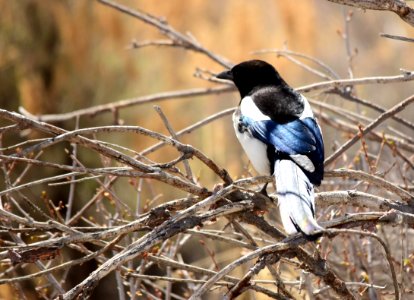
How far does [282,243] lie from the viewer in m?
2.29

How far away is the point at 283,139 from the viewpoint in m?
3.03

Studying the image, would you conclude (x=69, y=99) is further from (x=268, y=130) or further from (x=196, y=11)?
(x=268, y=130)

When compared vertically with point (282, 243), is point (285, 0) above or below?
above

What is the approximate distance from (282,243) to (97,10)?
15.1 feet

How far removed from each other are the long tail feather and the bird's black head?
91 centimetres

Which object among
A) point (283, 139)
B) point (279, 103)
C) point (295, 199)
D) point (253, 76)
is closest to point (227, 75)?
point (253, 76)

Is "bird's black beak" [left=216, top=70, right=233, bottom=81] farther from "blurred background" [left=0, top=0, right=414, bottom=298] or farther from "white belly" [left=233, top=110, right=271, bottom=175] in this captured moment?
"blurred background" [left=0, top=0, right=414, bottom=298]

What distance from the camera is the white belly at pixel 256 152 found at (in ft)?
10.1

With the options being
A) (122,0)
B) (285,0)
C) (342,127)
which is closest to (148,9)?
(122,0)

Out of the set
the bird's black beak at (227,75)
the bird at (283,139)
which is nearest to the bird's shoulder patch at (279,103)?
the bird at (283,139)

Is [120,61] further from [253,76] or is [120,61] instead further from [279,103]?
[279,103]

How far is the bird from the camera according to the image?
241 centimetres

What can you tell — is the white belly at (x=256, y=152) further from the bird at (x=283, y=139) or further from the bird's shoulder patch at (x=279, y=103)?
the bird's shoulder patch at (x=279, y=103)

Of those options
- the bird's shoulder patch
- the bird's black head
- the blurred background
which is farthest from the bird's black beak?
the blurred background
